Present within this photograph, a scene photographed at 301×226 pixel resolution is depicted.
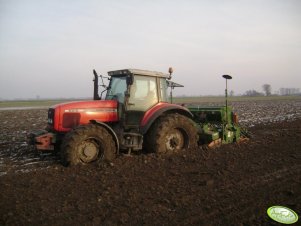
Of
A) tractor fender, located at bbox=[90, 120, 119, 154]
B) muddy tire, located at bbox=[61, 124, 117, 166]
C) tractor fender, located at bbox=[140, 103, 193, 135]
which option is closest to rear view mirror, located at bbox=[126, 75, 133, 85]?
tractor fender, located at bbox=[140, 103, 193, 135]

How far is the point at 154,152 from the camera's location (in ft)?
25.0

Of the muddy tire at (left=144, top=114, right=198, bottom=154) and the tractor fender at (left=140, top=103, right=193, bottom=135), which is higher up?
the tractor fender at (left=140, top=103, right=193, bottom=135)

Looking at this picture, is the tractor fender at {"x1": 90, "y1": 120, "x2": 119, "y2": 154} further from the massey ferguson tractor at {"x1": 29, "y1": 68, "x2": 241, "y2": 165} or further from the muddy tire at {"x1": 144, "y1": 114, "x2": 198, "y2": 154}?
the muddy tire at {"x1": 144, "y1": 114, "x2": 198, "y2": 154}

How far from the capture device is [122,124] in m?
7.52

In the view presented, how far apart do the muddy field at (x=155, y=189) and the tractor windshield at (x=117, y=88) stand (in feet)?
5.22

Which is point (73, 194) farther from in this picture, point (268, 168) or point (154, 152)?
point (268, 168)

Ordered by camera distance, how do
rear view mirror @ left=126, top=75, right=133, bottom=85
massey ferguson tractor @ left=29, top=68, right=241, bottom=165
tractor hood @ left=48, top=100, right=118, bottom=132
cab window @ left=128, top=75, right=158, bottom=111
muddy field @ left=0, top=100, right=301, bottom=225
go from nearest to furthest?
muddy field @ left=0, top=100, right=301, bottom=225, massey ferguson tractor @ left=29, top=68, right=241, bottom=165, tractor hood @ left=48, top=100, right=118, bottom=132, rear view mirror @ left=126, top=75, right=133, bottom=85, cab window @ left=128, top=75, right=158, bottom=111

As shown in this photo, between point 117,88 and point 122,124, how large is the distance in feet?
3.26

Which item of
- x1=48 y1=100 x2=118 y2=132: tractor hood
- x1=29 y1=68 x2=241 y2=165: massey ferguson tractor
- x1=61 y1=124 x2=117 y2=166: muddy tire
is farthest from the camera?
x1=48 y1=100 x2=118 y2=132: tractor hood

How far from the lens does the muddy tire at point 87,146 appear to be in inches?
255

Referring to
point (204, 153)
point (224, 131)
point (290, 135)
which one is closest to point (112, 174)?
point (204, 153)

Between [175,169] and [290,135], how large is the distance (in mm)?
6387

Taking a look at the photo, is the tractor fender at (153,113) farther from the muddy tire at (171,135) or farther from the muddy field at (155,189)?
the muddy field at (155,189)

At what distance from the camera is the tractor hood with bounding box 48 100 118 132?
705 centimetres
